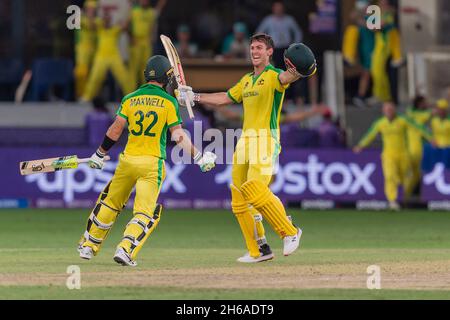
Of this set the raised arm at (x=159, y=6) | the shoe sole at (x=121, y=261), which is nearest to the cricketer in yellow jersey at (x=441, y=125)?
the raised arm at (x=159, y=6)

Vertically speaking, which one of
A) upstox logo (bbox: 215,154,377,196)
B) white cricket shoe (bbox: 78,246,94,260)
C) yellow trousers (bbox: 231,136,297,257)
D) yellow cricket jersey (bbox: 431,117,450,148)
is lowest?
upstox logo (bbox: 215,154,377,196)

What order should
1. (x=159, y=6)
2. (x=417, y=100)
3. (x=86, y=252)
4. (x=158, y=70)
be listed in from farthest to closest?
1. (x=159, y=6)
2. (x=417, y=100)
3. (x=86, y=252)
4. (x=158, y=70)

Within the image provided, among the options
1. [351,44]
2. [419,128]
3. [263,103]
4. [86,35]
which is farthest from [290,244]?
[351,44]

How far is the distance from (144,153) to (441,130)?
11256 millimetres

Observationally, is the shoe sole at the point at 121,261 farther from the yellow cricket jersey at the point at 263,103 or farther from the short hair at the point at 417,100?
the short hair at the point at 417,100

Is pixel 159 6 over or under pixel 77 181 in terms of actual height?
over

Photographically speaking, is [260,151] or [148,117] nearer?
[148,117]

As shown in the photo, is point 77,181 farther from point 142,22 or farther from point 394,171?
point 394,171

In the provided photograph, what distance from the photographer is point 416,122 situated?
2338 cm

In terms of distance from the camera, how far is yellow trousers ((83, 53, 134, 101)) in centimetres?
2516

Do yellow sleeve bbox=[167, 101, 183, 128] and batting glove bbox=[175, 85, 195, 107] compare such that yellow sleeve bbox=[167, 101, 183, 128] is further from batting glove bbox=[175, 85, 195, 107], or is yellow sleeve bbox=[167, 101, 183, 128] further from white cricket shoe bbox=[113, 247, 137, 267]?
white cricket shoe bbox=[113, 247, 137, 267]

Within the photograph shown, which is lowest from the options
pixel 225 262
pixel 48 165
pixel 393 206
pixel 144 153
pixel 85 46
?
pixel 393 206

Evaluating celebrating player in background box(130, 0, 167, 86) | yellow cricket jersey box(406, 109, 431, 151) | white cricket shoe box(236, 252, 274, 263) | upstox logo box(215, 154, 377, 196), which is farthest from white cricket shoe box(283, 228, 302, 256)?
celebrating player in background box(130, 0, 167, 86)

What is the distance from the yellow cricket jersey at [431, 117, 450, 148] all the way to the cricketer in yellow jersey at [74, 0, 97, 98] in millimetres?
6279
